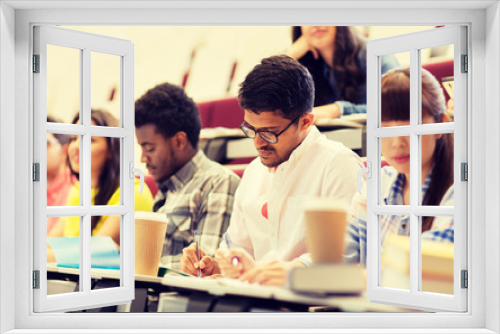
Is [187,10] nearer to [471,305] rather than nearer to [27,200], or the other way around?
[27,200]

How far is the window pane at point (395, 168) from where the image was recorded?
3891mm

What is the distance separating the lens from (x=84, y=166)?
127 inches

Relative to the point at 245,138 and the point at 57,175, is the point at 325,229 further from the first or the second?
the point at 57,175

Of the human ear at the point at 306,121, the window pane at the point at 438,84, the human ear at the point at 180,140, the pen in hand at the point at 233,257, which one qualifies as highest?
the window pane at the point at 438,84

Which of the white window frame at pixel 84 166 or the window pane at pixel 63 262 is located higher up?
the white window frame at pixel 84 166

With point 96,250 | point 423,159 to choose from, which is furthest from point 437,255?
point 96,250

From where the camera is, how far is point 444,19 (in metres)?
3.11

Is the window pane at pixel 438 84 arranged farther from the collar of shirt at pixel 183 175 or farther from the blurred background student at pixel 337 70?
the collar of shirt at pixel 183 175

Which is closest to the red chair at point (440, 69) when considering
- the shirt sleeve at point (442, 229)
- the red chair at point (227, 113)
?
the shirt sleeve at point (442, 229)

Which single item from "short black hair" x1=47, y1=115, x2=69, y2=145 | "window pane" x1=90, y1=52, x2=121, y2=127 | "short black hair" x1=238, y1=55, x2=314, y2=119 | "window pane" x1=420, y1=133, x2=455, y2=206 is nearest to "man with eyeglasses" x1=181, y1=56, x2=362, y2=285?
"short black hair" x1=238, y1=55, x2=314, y2=119

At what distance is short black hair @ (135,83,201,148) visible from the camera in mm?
4852

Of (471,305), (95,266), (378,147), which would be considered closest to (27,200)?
(95,266)

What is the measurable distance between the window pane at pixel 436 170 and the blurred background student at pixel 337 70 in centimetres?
84

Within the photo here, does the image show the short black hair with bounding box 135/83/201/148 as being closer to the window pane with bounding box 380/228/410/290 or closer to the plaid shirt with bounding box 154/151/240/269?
the plaid shirt with bounding box 154/151/240/269
